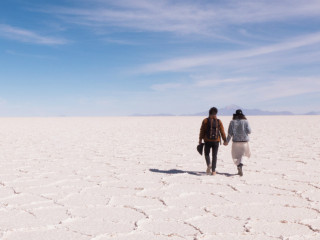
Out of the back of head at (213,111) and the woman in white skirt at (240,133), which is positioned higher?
the back of head at (213,111)

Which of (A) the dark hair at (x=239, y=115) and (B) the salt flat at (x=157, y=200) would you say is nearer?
(B) the salt flat at (x=157, y=200)

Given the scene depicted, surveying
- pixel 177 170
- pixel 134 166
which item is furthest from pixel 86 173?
pixel 177 170

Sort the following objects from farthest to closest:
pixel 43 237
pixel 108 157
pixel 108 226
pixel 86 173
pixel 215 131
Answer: pixel 108 157, pixel 86 173, pixel 215 131, pixel 108 226, pixel 43 237

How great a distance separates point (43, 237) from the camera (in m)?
3.24

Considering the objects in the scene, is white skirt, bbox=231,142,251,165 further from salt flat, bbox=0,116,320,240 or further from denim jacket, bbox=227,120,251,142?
salt flat, bbox=0,116,320,240

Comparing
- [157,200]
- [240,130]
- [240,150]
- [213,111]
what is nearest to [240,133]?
[240,130]

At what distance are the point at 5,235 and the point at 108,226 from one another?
0.92 meters

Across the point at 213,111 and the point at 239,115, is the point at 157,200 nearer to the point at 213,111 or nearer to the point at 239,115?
the point at 213,111

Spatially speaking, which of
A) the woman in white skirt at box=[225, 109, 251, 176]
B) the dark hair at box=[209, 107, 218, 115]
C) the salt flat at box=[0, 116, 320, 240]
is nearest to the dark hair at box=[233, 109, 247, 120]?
the woman in white skirt at box=[225, 109, 251, 176]

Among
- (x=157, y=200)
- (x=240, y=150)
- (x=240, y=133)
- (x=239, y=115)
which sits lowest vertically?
(x=157, y=200)

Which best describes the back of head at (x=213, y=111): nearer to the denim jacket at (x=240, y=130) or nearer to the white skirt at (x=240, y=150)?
the denim jacket at (x=240, y=130)

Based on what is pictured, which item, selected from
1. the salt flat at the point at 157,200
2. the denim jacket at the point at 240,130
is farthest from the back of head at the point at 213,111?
the salt flat at the point at 157,200

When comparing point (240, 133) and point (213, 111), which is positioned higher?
point (213, 111)

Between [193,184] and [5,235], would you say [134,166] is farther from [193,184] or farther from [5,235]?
[5,235]
